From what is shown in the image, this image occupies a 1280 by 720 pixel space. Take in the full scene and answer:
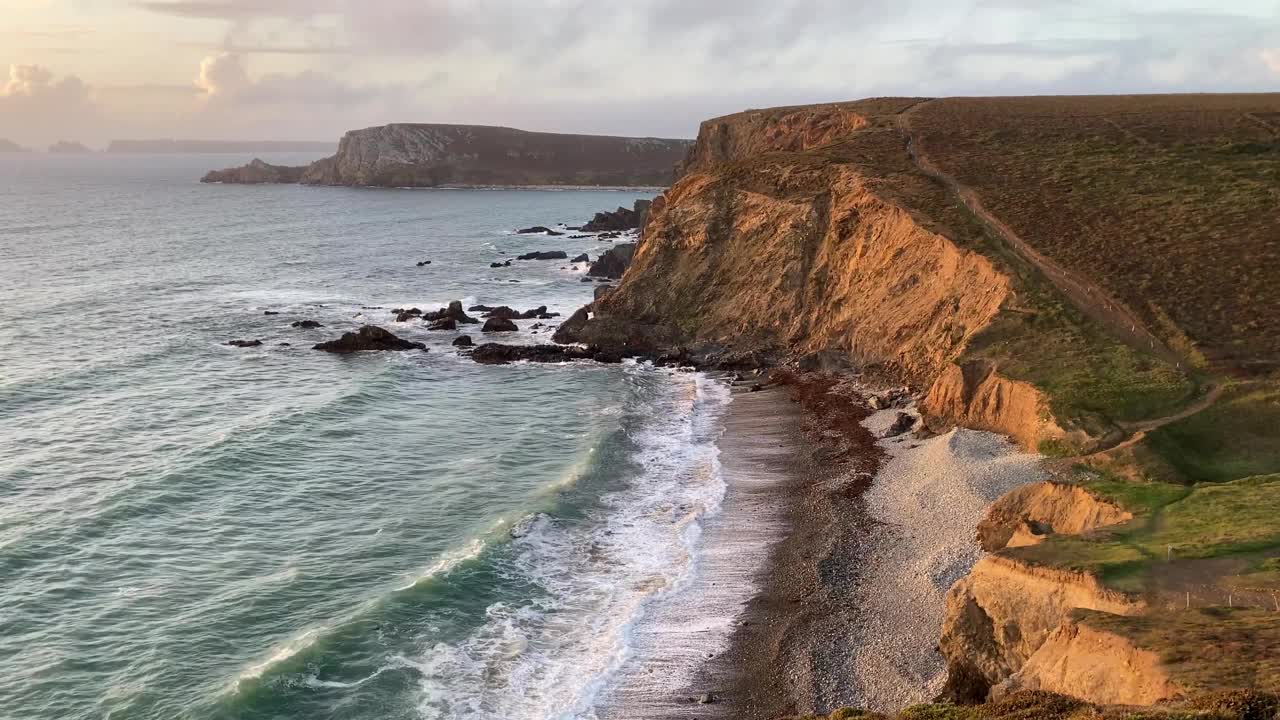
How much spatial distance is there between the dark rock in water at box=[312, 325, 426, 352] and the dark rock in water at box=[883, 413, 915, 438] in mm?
35786

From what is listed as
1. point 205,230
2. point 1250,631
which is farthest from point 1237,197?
point 205,230

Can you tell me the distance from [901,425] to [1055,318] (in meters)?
8.81

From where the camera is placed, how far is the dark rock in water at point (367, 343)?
68.4 meters

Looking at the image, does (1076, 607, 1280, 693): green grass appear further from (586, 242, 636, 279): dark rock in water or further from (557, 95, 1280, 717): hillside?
(586, 242, 636, 279): dark rock in water

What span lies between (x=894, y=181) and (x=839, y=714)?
47224 millimetres

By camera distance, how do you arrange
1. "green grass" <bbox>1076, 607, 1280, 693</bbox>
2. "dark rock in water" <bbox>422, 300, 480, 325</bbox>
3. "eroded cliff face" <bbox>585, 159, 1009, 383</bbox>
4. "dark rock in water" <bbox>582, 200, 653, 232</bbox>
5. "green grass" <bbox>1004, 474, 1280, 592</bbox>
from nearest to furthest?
1. "green grass" <bbox>1076, 607, 1280, 693</bbox>
2. "green grass" <bbox>1004, 474, 1280, 592</bbox>
3. "eroded cliff face" <bbox>585, 159, 1009, 383</bbox>
4. "dark rock in water" <bbox>422, 300, 480, 325</bbox>
5. "dark rock in water" <bbox>582, 200, 653, 232</bbox>

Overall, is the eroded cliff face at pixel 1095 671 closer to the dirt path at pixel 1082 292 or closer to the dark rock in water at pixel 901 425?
the dark rock in water at pixel 901 425

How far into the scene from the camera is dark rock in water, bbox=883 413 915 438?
146 feet

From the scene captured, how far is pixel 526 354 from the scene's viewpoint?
6619 cm

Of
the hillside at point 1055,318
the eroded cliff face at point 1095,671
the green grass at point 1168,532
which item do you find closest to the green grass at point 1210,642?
the hillside at point 1055,318

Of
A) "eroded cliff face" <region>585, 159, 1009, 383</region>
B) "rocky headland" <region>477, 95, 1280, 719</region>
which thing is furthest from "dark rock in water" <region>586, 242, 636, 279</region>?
"eroded cliff face" <region>585, 159, 1009, 383</region>

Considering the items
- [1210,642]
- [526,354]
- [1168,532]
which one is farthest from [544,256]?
[1210,642]

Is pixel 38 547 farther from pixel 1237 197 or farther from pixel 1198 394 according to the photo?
pixel 1237 197

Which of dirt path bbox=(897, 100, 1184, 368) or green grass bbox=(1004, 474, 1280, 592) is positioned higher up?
dirt path bbox=(897, 100, 1184, 368)
